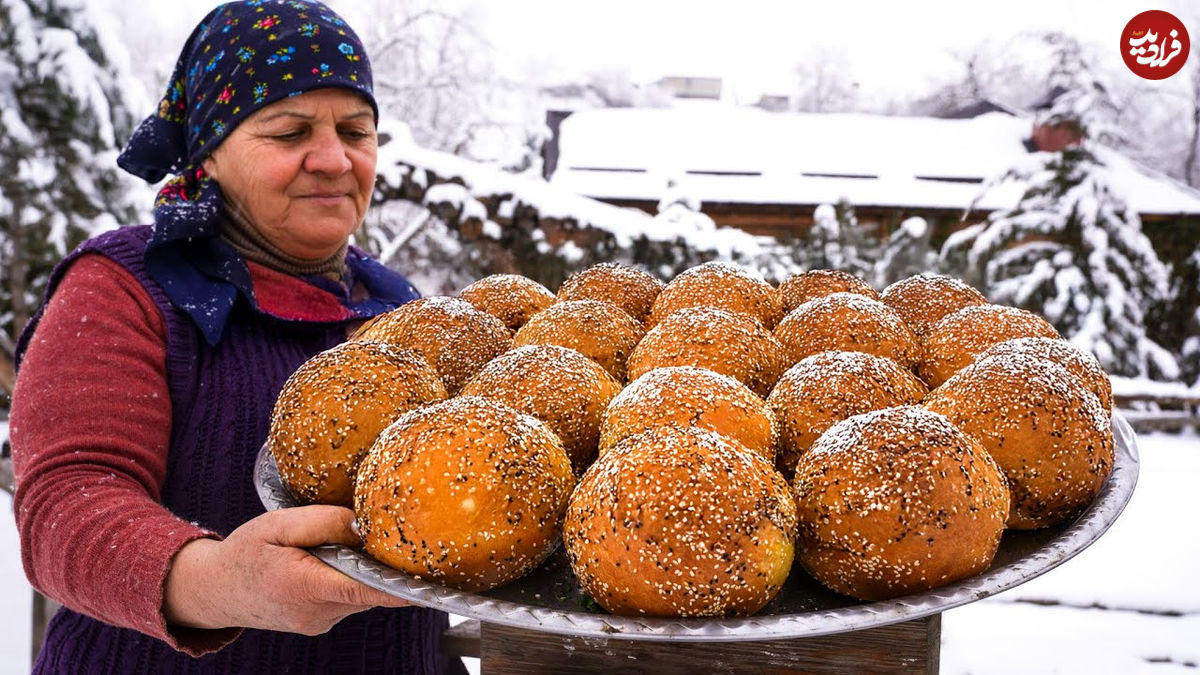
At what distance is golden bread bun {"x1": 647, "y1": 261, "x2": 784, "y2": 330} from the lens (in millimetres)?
1565

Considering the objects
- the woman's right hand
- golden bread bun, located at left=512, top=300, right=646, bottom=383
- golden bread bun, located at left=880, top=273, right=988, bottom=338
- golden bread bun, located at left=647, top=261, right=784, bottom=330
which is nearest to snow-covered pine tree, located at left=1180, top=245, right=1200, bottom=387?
golden bread bun, located at left=880, top=273, right=988, bottom=338

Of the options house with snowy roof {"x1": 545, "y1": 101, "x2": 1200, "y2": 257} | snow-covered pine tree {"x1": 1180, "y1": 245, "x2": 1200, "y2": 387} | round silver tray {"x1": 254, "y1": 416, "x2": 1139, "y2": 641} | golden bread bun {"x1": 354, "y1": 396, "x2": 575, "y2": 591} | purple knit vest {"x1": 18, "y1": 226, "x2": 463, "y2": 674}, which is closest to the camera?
Result: round silver tray {"x1": 254, "y1": 416, "x2": 1139, "y2": 641}

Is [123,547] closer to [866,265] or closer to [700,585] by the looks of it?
[700,585]

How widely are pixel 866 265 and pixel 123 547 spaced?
5.30m

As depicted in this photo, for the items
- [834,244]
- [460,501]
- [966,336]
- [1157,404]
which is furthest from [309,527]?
[1157,404]

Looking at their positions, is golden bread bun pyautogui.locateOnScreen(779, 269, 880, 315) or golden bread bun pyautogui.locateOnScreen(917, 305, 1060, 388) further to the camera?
golden bread bun pyautogui.locateOnScreen(779, 269, 880, 315)

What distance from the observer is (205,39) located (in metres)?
1.64

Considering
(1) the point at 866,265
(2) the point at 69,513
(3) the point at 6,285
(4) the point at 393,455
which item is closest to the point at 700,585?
(4) the point at 393,455

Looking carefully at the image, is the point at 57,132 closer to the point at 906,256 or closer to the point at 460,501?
the point at 460,501

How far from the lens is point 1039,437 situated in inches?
43.4

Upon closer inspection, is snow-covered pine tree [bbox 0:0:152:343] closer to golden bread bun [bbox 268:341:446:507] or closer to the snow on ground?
the snow on ground

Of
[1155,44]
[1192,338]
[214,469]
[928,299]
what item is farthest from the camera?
[1192,338]

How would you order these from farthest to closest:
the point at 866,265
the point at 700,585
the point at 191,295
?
1. the point at 866,265
2. the point at 191,295
3. the point at 700,585

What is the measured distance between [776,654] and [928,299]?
33.0 inches
